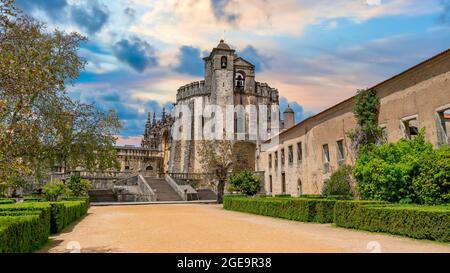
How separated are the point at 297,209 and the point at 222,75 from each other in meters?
36.7

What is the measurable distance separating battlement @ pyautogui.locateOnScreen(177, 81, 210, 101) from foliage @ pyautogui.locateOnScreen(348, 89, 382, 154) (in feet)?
111

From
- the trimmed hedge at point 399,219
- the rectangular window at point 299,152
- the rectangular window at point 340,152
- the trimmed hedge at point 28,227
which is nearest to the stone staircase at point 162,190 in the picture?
the rectangular window at point 299,152

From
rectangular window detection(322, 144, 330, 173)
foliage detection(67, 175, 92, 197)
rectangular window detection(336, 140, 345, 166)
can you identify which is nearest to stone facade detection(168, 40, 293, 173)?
foliage detection(67, 175, 92, 197)

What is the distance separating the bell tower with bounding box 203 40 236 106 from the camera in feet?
168

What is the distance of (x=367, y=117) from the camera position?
2067cm

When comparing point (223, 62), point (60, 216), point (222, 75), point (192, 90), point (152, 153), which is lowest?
point (60, 216)

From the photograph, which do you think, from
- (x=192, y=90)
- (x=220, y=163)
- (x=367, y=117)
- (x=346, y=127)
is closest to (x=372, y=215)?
(x=367, y=117)

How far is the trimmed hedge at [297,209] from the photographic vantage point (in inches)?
621

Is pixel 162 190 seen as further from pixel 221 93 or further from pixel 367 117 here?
pixel 367 117

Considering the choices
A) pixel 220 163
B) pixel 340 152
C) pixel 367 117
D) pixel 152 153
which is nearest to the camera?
pixel 367 117

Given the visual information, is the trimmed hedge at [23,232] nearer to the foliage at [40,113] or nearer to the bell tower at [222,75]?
the foliage at [40,113]
